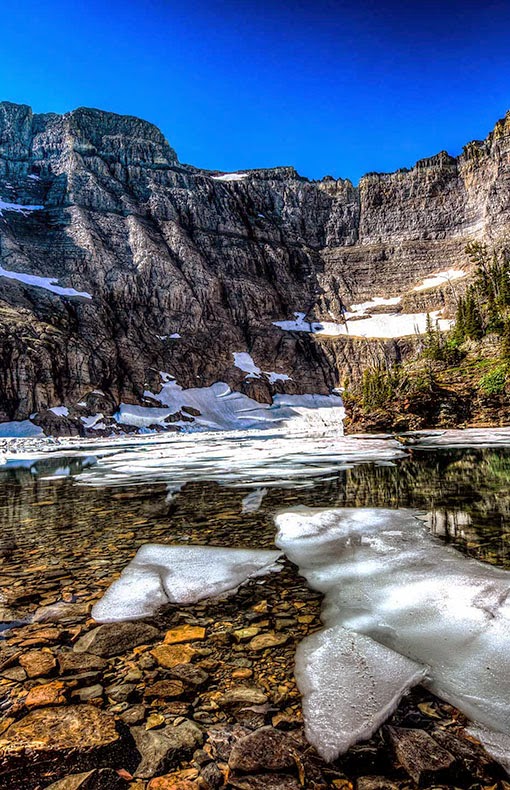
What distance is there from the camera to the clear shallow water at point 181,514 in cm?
495

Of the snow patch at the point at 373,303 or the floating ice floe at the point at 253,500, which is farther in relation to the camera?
the snow patch at the point at 373,303

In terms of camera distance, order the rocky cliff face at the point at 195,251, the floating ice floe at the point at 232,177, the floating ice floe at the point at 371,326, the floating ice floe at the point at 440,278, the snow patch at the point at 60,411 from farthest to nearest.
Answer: the floating ice floe at the point at 232,177
the floating ice floe at the point at 371,326
the floating ice floe at the point at 440,278
the rocky cliff face at the point at 195,251
the snow patch at the point at 60,411

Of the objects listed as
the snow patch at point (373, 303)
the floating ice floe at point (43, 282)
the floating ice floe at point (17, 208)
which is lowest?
the snow patch at point (373, 303)

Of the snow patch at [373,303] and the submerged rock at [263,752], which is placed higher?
the snow patch at [373,303]

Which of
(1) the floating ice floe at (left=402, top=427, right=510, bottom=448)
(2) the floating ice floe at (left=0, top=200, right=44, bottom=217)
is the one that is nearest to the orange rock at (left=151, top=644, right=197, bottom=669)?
(1) the floating ice floe at (left=402, top=427, right=510, bottom=448)


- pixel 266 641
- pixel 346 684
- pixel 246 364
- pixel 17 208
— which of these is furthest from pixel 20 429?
pixel 346 684

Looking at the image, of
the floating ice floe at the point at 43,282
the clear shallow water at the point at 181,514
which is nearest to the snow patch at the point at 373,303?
the floating ice floe at the point at 43,282

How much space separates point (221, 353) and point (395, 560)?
107767 millimetres

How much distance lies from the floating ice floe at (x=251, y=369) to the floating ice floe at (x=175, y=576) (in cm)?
10525

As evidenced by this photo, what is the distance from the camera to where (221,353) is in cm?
11119

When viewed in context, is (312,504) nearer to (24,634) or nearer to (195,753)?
(24,634)

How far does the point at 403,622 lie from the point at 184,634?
Answer: 1.83 m

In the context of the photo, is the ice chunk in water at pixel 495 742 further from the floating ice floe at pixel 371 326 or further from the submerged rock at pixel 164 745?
the floating ice floe at pixel 371 326

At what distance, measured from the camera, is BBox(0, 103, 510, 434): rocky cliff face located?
9406 centimetres
